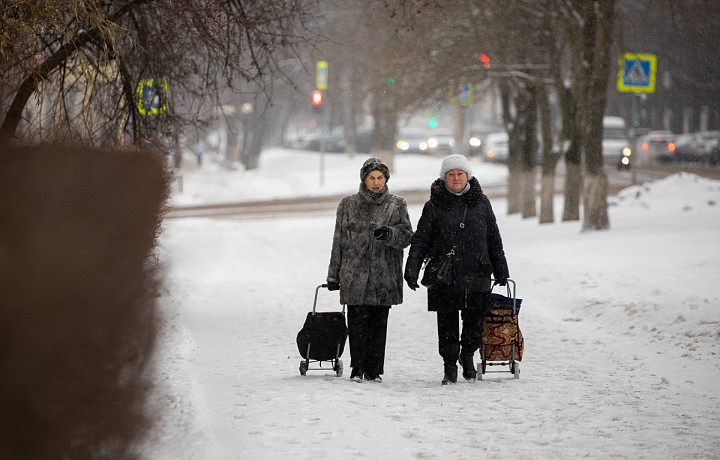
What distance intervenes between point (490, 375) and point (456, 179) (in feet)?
5.71

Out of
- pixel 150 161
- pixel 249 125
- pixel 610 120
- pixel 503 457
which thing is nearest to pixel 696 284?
pixel 503 457

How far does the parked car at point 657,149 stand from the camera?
53.3 m

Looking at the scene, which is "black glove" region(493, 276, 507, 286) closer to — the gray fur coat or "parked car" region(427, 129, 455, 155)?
the gray fur coat

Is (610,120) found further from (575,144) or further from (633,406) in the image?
(633,406)

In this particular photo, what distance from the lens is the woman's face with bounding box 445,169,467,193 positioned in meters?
7.84

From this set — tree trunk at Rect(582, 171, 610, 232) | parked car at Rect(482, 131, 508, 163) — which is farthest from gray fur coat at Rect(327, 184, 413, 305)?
parked car at Rect(482, 131, 508, 163)

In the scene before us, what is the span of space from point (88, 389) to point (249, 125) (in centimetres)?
5026

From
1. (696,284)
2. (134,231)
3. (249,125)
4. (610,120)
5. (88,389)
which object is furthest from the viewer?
(249,125)

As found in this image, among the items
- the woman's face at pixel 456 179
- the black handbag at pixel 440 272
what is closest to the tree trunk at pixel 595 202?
the woman's face at pixel 456 179

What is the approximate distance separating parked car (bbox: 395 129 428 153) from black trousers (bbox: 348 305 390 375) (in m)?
47.8

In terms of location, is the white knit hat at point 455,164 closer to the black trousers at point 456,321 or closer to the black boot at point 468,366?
the black trousers at point 456,321

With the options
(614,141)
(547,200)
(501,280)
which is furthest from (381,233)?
(614,141)

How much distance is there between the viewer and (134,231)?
449 centimetres

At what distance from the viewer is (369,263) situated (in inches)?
310
